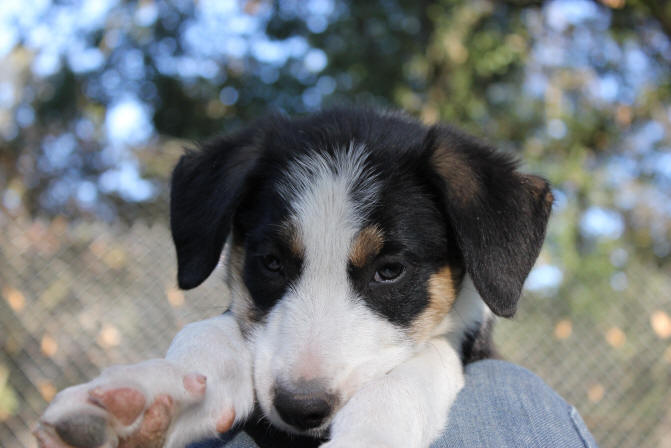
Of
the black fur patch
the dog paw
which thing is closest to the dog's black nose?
the dog paw

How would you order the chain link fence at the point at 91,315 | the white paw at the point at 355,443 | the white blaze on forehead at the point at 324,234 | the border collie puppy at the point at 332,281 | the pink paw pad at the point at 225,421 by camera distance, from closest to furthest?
the white paw at the point at 355,443, the border collie puppy at the point at 332,281, the pink paw pad at the point at 225,421, the white blaze on forehead at the point at 324,234, the chain link fence at the point at 91,315

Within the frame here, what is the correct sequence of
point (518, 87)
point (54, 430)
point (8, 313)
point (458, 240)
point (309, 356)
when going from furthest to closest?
point (518, 87)
point (8, 313)
point (458, 240)
point (309, 356)
point (54, 430)

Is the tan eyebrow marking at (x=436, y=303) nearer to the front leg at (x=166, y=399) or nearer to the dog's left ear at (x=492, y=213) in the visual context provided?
the dog's left ear at (x=492, y=213)

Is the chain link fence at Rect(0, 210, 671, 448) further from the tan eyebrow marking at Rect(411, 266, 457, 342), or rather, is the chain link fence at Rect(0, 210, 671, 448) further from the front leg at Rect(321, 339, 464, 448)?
the front leg at Rect(321, 339, 464, 448)

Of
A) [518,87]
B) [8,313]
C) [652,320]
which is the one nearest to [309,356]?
[8,313]

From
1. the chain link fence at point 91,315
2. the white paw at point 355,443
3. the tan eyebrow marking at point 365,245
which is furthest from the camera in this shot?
the chain link fence at point 91,315

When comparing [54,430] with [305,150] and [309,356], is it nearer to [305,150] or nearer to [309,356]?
[309,356]

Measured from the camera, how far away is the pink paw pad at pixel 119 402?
5.08 feet

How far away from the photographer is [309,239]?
2.25 metres

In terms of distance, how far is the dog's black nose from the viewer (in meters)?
1.87

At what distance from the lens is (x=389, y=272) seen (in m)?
2.32

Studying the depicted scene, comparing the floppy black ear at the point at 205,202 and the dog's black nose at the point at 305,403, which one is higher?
the floppy black ear at the point at 205,202

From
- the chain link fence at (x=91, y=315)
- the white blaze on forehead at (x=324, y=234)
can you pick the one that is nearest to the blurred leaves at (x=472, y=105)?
the chain link fence at (x=91, y=315)

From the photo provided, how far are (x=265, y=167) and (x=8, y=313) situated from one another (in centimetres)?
340
